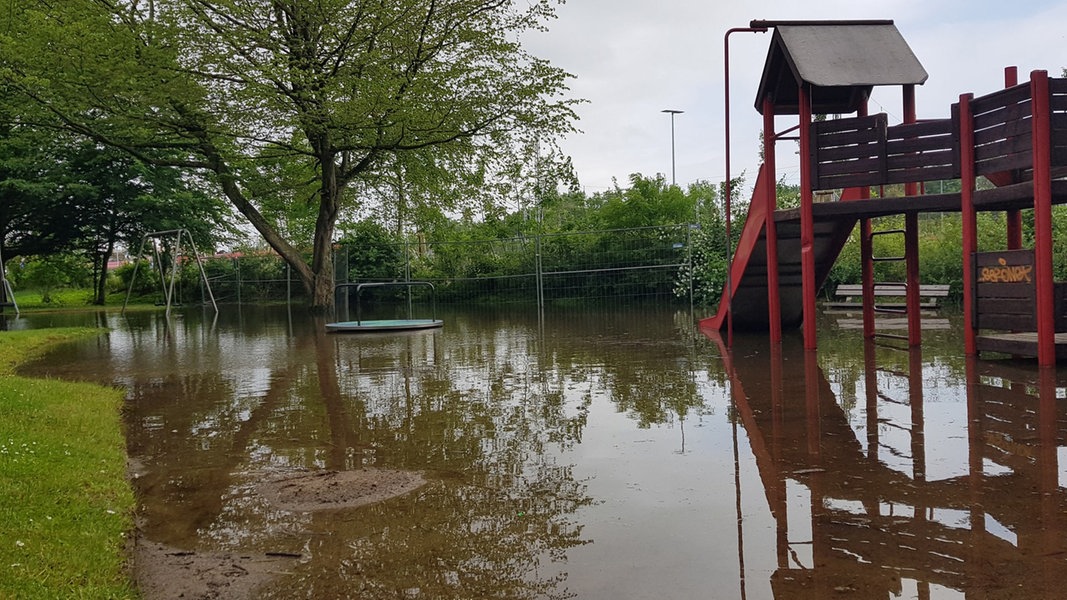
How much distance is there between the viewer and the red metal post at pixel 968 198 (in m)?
9.23

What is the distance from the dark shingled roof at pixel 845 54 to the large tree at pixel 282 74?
10.1m

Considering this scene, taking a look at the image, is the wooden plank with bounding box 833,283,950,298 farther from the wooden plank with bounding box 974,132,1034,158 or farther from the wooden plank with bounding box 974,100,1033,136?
the wooden plank with bounding box 974,100,1033,136

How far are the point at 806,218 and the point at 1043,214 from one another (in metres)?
2.80

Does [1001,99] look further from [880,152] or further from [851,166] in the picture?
[851,166]

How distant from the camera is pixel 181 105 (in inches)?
790

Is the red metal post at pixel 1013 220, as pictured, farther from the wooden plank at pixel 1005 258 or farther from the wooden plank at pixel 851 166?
the wooden plank at pixel 851 166

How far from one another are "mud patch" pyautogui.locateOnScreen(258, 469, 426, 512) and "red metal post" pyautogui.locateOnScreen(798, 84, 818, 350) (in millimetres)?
6992

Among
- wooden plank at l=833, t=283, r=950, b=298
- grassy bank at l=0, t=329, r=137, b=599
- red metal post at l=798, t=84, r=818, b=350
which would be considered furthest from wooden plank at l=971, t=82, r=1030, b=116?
grassy bank at l=0, t=329, r=137, b=599

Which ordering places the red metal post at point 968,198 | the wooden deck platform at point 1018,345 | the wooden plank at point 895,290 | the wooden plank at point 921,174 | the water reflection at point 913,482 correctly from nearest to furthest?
the water reflection at point 913,482
the wooden deck platform at point 1018,345
the red metal post at point 968,198
the wooden plank at point 921,174
the wooden plank at point 895,290

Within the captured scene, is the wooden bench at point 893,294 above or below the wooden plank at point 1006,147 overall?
below

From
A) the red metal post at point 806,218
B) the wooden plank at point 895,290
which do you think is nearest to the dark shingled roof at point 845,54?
the red metal post at point 806,218

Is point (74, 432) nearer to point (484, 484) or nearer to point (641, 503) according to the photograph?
point (484, 484)

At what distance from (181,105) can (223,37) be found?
2172 millimetres

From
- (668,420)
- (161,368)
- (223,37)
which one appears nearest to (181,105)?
(223,37)
